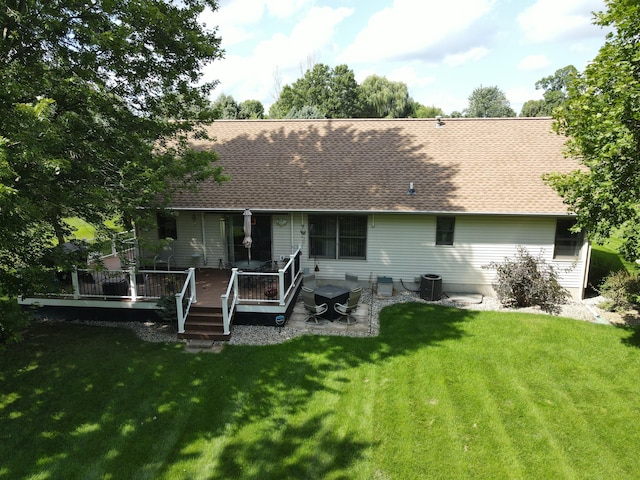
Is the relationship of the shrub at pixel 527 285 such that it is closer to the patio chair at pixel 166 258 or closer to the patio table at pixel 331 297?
the patio table at pixel 331 297

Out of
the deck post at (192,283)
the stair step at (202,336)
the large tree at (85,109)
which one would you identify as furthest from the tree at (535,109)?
the stair step at (202,336)

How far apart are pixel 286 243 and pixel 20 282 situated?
8379mm

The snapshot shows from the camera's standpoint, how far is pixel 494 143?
16.6m

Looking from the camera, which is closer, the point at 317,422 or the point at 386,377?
the point at 317,422

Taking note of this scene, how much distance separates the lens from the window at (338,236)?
14867mm

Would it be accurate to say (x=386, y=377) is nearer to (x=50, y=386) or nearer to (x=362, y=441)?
(x=362, y=441)

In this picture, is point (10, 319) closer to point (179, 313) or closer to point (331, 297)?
point (179, 313)

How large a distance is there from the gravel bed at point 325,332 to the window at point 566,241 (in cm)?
178

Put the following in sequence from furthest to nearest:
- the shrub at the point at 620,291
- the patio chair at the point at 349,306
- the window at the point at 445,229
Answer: the window at the point at 445,229 < the shrub at the point at 620,291 < the patio chair at the point at 349,306

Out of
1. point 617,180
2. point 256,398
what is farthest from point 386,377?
point 617,180

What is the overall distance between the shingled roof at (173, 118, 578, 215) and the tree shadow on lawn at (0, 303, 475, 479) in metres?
A: 5.12

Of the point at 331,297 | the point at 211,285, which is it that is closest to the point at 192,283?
the point at 211,285

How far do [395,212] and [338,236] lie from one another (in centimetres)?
240

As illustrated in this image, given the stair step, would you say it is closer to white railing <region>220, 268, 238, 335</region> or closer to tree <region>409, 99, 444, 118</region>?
white railing <region>220, 268, 238, 335</region>
